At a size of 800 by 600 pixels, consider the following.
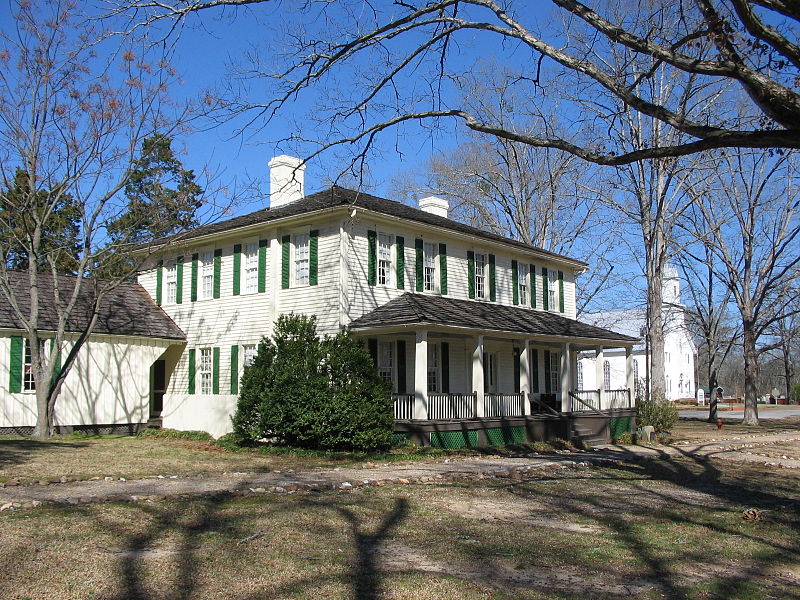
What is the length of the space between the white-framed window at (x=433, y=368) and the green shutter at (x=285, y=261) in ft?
14.7

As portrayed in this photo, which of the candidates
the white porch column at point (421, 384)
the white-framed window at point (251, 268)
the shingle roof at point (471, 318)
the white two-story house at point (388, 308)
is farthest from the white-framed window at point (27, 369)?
the white porch column at point (421, 384)

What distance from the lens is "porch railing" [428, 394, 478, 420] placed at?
18.5 metres

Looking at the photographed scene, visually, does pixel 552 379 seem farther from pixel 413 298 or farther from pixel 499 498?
pixel 499 498

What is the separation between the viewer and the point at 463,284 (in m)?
22.9

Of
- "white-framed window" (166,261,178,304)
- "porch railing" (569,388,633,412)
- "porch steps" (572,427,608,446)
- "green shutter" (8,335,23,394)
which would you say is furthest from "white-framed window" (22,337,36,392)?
"porch railing" (569,388,633,412)

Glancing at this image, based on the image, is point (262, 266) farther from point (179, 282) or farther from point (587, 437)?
point (587, 437)

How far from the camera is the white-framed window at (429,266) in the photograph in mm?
21734

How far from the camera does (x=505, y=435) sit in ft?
65.8

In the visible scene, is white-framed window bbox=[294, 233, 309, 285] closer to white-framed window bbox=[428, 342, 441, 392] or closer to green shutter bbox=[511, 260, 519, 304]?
white-framed window bbox=[428, 342, 441, 392]

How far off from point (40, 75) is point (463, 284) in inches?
508

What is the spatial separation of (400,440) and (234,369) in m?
6.61

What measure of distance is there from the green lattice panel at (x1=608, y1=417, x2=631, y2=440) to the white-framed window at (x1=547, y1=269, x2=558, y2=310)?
15.9 feet

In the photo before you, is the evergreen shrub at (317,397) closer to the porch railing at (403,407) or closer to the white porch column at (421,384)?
the white porch column at (421,384)

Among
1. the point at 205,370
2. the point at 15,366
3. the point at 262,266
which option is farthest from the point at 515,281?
the point at 15,366
